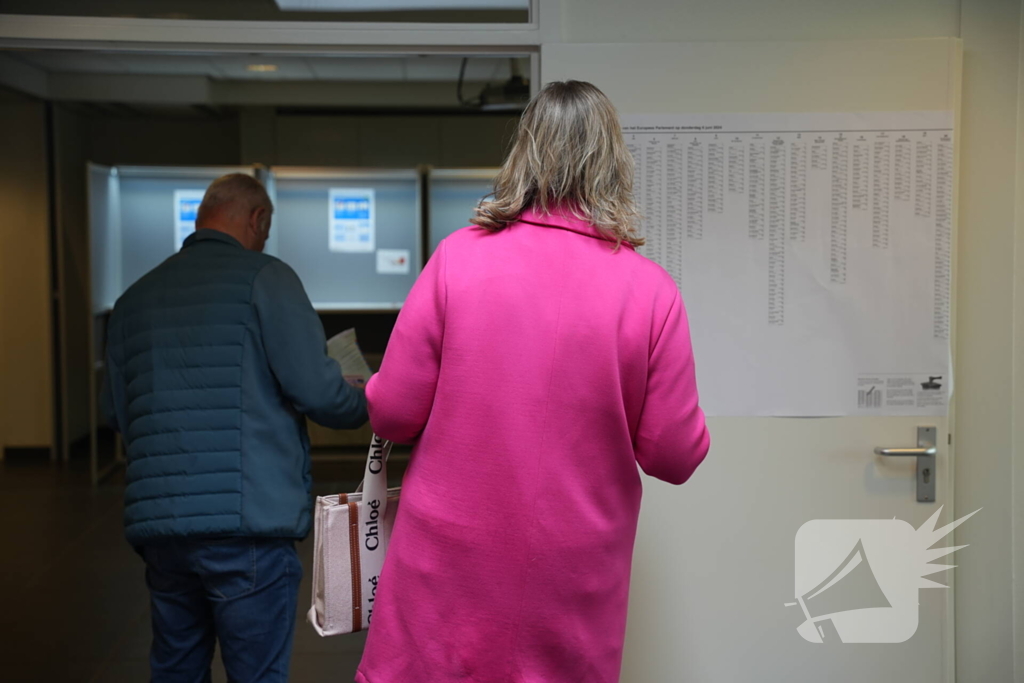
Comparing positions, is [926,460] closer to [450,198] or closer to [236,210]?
[236,210]

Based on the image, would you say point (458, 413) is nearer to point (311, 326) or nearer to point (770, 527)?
point (311, 326)

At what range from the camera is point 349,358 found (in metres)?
2.39

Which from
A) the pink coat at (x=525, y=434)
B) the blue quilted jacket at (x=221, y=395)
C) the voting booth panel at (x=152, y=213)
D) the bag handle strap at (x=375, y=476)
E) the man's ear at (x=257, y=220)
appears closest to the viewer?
the pink coat at (x=525, y=434)

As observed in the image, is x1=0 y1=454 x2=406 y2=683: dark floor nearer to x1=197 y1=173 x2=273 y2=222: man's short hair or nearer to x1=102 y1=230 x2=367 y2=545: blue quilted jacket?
x1=102 y1=230 x2=367 y2=545: blue quilted jacket

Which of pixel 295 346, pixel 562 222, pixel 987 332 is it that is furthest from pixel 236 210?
pixel 987 332

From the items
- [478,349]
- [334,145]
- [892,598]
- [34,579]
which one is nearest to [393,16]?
[478,349]

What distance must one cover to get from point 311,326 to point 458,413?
871 mm

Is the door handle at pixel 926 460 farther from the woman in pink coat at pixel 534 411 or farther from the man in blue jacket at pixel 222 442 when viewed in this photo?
the man in blue jacket at pixel 222 442

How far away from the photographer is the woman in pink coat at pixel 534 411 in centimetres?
132

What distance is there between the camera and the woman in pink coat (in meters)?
1.32

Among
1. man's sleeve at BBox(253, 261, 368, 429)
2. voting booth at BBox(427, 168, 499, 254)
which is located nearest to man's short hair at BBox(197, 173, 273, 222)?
man's sleeve at BBox(253, 261, 368, 429)

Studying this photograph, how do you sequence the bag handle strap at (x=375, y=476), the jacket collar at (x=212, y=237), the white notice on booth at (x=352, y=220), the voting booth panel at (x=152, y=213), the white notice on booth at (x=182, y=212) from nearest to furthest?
the bag handle strap at (x=375, y=476)
the jacket collar at (x=212, y=237)
the voting booth panel at (x=152, y=213)
the white notice on booth at (x=182, y=212)
the white notice on booth at (x=352, y=220)

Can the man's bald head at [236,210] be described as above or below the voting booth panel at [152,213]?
below

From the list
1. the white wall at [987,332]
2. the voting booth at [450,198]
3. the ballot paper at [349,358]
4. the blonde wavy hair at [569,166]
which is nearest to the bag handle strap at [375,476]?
the blonde wavy hair at [569,166]
